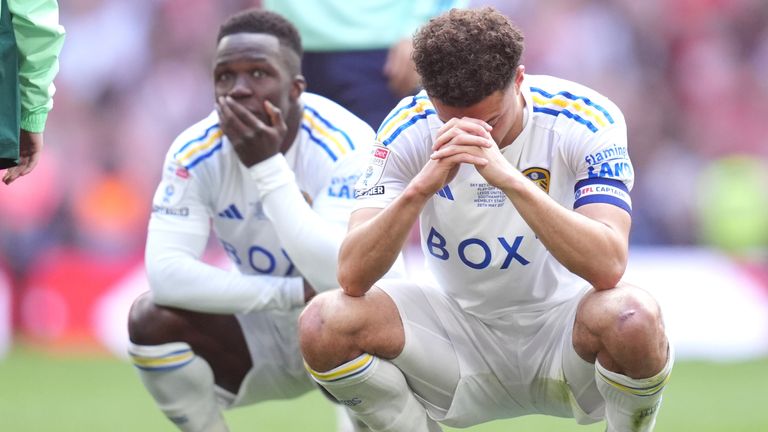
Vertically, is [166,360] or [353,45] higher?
[353,45]

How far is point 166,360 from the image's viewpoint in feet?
19.0

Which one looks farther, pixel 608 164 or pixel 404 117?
pixel 404 117

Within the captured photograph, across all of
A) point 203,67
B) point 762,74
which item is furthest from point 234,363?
point 762,74

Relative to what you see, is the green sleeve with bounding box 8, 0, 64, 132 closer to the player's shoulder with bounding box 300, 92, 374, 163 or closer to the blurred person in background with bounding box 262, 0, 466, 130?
the player's shoulder with bounding box 300, 92, 374, 163

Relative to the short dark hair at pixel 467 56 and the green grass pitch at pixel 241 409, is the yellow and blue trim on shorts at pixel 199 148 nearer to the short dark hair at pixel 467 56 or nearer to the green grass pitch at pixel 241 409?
the short dark hair at pixel 467 56

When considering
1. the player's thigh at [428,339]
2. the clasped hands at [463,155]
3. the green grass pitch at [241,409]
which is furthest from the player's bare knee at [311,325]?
the green grass pitch at [241,409]

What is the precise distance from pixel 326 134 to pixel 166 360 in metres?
1.23

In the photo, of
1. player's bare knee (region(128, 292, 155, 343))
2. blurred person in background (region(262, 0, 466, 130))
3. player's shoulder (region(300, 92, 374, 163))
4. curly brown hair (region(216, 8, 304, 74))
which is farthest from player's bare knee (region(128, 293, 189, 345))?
blurred person in background (region(262, 0, 466, 130))

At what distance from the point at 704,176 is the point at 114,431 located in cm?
862

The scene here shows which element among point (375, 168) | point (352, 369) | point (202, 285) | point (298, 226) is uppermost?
point (375, 168)

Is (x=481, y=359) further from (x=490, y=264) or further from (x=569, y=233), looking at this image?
(x=569, y=233)

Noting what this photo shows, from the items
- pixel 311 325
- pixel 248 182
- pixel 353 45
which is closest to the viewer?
pixel 311 325

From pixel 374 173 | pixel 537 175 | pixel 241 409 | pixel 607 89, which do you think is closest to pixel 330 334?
pixel 374 173

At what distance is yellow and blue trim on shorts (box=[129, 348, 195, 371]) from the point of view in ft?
19.0
